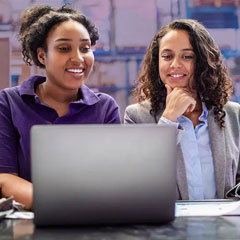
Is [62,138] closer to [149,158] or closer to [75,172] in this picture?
[75,172]

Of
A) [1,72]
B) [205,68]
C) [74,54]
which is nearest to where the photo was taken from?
[74,54]

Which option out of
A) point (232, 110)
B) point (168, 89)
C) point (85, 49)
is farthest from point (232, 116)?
point (85, 49)

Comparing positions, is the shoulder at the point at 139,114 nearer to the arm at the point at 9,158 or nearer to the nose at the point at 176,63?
the nose at the point at 176,63

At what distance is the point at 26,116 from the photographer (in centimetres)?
139

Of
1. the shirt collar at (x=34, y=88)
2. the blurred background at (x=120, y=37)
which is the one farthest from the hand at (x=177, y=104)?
the blurred background at (x=120, y=37)

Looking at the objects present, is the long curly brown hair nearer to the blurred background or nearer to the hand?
the hand

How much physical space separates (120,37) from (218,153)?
1376 millimetres

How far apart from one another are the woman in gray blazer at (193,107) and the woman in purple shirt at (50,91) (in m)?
0.21

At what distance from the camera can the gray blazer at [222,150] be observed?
1.46 metres

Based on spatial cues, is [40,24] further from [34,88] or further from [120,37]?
[120,37]

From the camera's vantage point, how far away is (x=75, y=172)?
2.71 feet

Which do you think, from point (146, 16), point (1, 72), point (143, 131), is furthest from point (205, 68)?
point (1, 72)

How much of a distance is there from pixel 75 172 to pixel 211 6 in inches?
84.8

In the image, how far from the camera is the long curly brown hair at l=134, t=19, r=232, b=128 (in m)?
1.58
